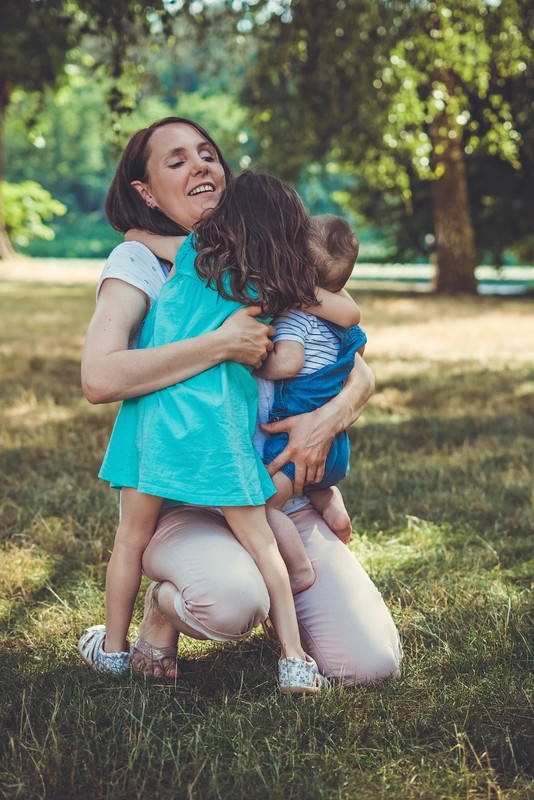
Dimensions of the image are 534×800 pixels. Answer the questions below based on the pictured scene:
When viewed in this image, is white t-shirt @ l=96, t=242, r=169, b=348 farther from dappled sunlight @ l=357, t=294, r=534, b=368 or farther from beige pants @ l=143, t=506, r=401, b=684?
dappled sunlight @ l=357, t=294, r=534, b=368

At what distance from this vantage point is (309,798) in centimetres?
201

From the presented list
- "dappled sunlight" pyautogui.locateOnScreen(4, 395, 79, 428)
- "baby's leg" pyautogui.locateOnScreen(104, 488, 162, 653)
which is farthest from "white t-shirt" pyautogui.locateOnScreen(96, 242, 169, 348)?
"dappled sunlight" pyautogui.locateOnScreen(4, 395, 79, 428)

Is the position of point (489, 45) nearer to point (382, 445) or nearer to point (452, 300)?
Answer: point (382, 445)

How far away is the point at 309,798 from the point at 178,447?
0.97 meters

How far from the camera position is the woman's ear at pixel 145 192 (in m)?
2.81

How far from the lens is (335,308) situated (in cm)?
271

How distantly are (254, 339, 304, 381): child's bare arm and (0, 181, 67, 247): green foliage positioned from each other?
2773 centimetres

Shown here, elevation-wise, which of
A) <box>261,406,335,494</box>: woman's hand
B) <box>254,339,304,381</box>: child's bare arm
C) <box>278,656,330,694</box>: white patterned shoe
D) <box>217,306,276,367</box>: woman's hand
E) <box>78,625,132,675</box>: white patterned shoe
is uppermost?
<box>217,306,276,367</box>: woman's hand

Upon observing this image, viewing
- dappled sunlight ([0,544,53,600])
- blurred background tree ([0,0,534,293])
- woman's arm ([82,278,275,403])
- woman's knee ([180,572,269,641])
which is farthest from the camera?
blurred background tree ([0,0,534,293])

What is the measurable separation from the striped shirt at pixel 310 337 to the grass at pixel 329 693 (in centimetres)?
94

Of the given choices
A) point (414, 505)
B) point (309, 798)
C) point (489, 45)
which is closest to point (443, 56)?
point (489, 45)

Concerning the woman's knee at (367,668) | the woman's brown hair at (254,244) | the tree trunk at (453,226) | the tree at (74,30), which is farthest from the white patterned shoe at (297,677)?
the tree trunk at (453,226)

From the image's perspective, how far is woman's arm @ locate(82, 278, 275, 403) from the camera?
2518mm

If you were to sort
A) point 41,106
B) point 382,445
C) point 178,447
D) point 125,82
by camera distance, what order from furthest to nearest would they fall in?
1. point 41,106
2. point 125,82
3. point 382,445
4. point 178,447
